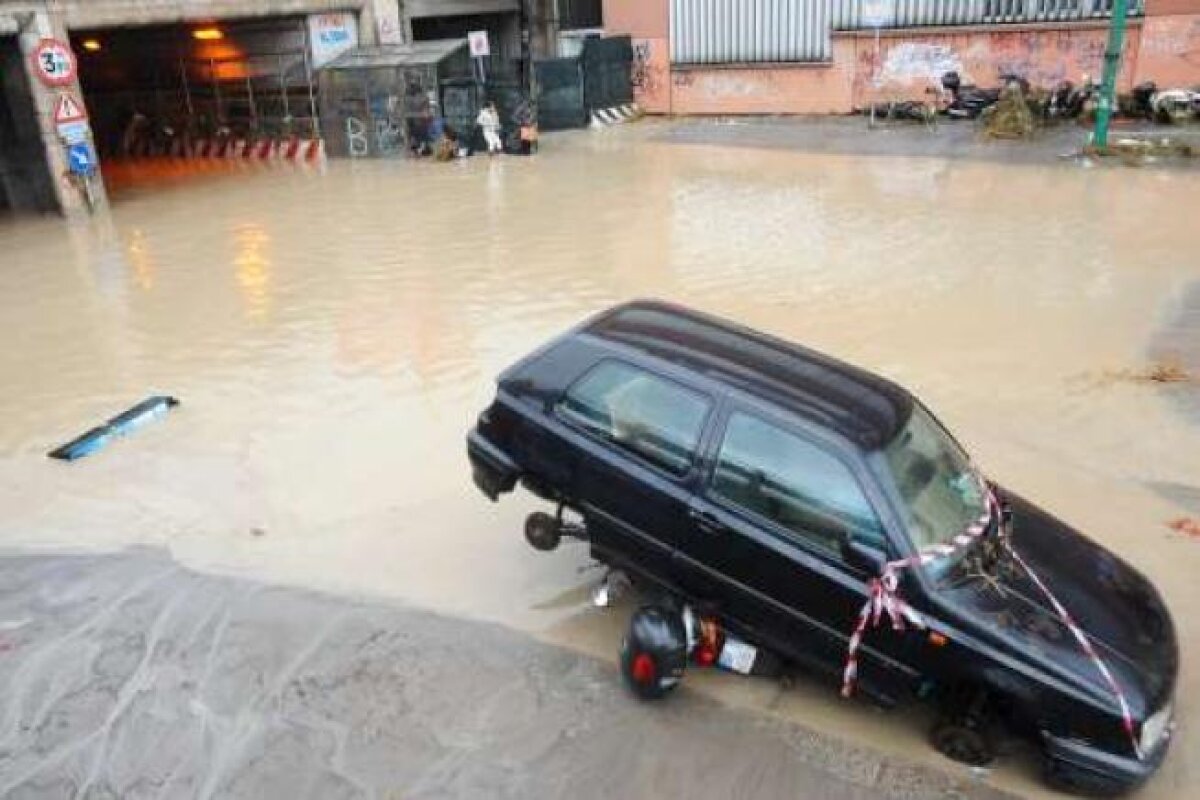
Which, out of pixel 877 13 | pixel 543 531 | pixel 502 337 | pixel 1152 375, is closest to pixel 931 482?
pixel 543 531

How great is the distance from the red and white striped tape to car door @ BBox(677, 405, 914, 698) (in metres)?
0.05

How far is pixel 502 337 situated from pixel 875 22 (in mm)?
17211

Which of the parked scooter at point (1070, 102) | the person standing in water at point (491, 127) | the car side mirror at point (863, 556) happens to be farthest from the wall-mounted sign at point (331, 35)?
the car side mirror at point (863, 556)

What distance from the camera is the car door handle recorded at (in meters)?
5.14

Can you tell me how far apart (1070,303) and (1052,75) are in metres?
14.7

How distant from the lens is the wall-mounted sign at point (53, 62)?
58.6 feet

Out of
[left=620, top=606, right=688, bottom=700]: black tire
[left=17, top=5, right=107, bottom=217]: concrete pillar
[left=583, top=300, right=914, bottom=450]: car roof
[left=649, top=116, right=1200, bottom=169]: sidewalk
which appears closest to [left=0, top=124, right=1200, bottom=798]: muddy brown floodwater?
[left=620, top=606, right=688, bottom=700]: black tire

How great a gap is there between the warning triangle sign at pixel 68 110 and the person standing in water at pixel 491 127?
27.2 ft

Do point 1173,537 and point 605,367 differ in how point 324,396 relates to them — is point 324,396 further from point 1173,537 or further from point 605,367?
point 1173,537

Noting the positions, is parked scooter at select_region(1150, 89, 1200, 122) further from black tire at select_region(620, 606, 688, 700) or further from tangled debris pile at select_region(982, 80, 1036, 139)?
black tire at select_region(620, 606, 688, 700)

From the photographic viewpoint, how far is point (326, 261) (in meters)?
14.7

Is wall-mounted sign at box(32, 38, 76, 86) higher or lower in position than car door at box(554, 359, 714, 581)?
higher

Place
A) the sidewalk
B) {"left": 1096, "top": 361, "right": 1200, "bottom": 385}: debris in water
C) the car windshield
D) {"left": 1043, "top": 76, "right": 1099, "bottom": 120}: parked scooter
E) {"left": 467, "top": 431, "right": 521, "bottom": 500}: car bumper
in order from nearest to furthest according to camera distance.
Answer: the car windshield, {"left": 467, "top": 431, "right": 521, "bottom": 500}: car bumper, {"left": 1096, "top": 361, "right": 1200, "bottom": 385}: debris in water, the sidewalk, {"left": 1043, "top": 76, "right": 1099, "bottom": 120}: parked scooter

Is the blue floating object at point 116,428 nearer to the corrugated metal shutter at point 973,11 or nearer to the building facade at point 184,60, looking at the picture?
the building facade at point 184,60
